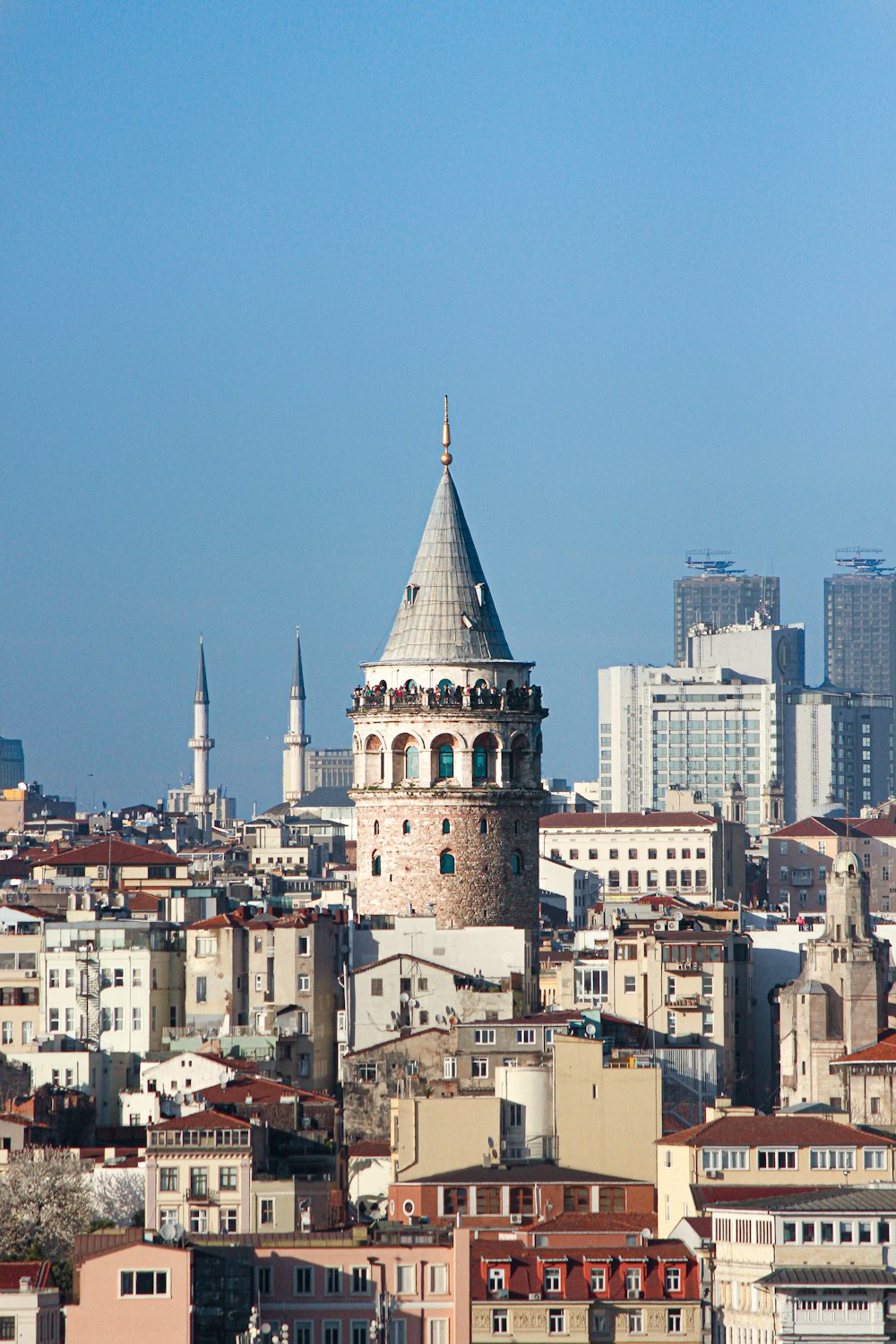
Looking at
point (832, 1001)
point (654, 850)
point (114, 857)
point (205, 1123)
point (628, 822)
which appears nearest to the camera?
point (205, 1123)

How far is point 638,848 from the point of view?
165 metres

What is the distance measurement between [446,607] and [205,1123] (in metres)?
15.4

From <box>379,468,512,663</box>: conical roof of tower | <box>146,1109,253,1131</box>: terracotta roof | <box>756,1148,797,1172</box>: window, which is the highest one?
<box>379,468,512,663</box>: conical roof of tower

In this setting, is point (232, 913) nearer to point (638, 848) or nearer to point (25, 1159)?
point (25, 1159)

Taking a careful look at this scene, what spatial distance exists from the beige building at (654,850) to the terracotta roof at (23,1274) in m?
97.7

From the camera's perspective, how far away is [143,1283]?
5806cm

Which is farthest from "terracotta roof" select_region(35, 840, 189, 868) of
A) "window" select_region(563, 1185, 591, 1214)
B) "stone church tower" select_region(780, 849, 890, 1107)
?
"window" select_region(563, 1185, 591, 1214)

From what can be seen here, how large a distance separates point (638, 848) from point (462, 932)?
87.1 m

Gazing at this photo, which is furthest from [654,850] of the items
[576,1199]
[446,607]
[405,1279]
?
[405,1279]

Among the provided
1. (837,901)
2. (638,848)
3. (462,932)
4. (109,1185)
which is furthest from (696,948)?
(638,848)

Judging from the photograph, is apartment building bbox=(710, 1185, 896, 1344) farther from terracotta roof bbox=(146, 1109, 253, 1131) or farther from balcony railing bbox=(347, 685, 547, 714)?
balcony railing bbox=(347, 685, 547, 714)

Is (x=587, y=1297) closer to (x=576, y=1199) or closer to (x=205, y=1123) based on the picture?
(x=576, y=1199)

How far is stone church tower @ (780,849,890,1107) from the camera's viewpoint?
8069 cm

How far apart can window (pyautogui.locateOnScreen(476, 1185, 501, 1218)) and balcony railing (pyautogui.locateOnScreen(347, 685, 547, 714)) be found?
1451cm
